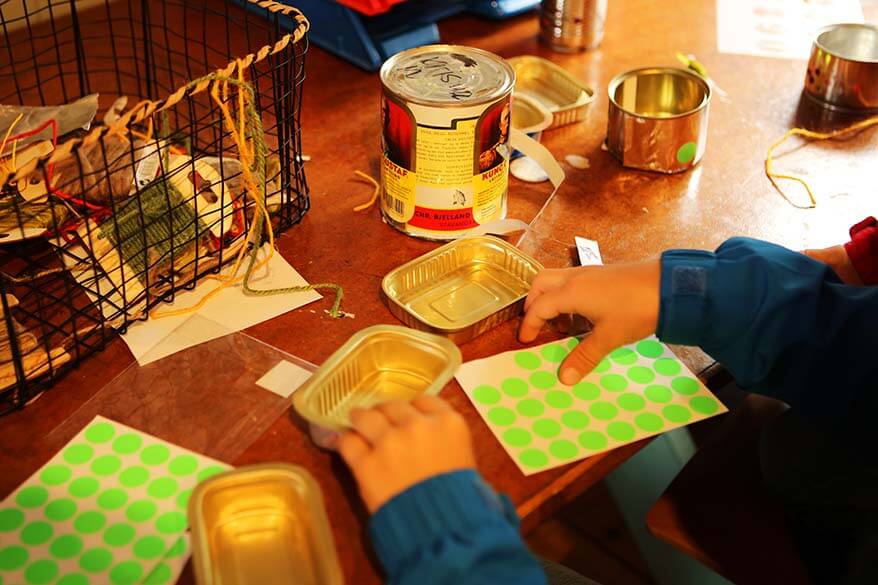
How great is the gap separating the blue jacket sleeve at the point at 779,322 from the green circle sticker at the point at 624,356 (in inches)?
1.7

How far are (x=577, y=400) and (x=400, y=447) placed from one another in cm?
20

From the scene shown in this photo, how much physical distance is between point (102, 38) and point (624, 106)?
0.76 metres

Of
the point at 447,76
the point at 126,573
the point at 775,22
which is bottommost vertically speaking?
the point at 126,573

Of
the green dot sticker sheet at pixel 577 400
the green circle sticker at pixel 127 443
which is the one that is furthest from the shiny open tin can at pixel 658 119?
the green circle sticker at pixel 127 443

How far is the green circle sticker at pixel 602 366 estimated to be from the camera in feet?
2.66

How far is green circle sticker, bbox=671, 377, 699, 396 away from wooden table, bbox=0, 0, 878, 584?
2 cm

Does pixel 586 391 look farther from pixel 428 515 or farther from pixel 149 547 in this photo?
pixel 149 547

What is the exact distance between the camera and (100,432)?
0.74m

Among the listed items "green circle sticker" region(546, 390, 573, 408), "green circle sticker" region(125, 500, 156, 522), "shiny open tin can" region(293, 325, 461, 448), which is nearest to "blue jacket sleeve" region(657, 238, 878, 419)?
"green circle sticker" region(546, 390, 573, 408)

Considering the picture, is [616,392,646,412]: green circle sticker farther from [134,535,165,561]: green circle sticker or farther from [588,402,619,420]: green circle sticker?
[134,535,165,561]: green circle sticker

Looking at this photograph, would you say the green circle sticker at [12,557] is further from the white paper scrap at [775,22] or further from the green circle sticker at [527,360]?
the white paper scrap at [775,22]

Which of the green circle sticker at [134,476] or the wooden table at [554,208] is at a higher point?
the wooden table at [554,208]

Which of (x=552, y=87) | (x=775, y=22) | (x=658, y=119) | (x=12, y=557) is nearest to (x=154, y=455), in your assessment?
(x=12, y=557)

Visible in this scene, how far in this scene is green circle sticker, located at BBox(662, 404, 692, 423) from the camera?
2.52 feet
